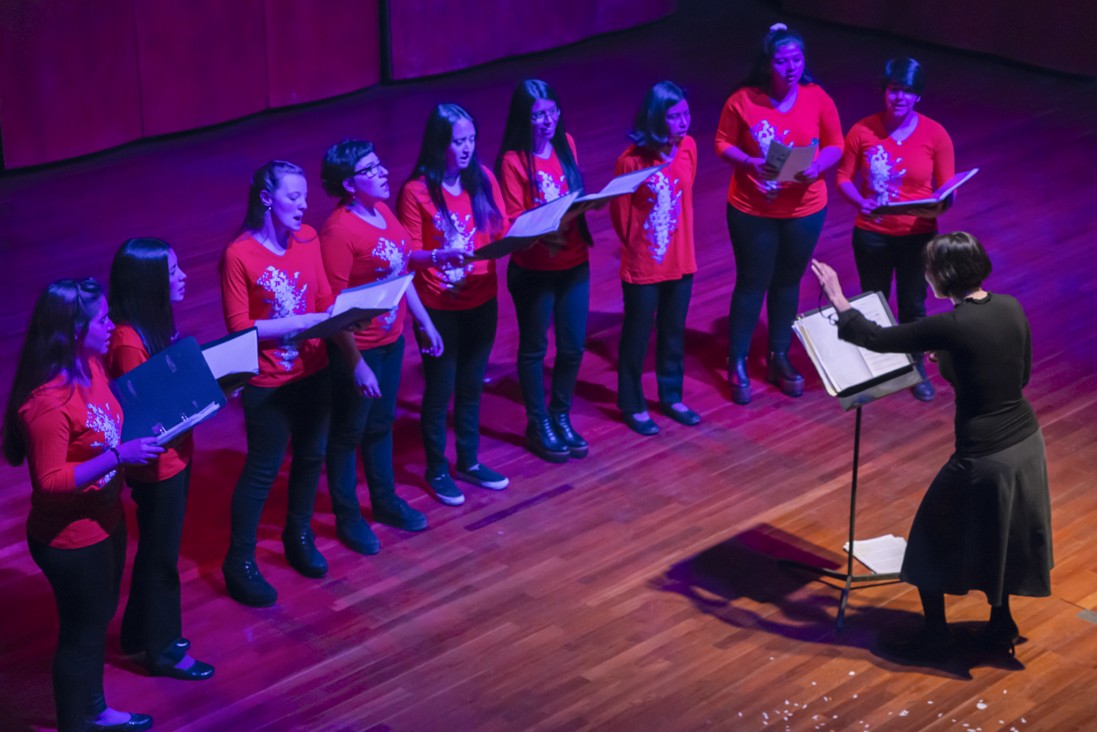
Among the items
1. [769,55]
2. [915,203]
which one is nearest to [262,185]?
[769,55]

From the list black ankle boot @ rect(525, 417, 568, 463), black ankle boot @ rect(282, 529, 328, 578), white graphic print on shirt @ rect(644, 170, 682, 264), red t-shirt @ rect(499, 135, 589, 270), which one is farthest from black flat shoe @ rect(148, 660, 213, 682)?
white graphic print on shirt @ rect(644, 170, 682, 264)

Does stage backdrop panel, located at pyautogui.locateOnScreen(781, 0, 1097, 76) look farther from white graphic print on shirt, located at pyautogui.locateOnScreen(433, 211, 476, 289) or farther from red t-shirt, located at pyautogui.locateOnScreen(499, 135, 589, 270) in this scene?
white graphic print on shirt, located at pyautogui.locateOnScreen(433, 211, 476, 289)

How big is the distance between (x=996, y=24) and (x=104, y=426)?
843cm

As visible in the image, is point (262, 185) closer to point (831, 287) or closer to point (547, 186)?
point (547, 186)

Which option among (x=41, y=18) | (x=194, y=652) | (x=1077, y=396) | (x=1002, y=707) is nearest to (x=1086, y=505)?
(x=1077, y=396)

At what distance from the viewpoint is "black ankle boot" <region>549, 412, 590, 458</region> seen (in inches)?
216

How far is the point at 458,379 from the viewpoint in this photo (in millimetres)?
5199

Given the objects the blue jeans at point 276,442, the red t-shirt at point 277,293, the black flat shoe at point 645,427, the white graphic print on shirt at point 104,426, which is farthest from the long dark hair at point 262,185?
the black flat shoe at point 645,427

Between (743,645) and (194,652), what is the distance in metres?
1.65

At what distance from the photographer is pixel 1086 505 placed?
5105 millimetres

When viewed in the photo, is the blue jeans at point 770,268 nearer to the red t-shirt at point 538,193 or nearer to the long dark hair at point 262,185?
the red t-shirt at point 538,193

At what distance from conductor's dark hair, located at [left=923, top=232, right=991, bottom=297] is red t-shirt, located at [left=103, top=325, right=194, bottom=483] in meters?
2.11

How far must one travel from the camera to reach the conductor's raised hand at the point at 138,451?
3.52 meters

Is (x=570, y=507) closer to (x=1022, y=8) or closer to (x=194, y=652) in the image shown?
(x=194, y=652)
